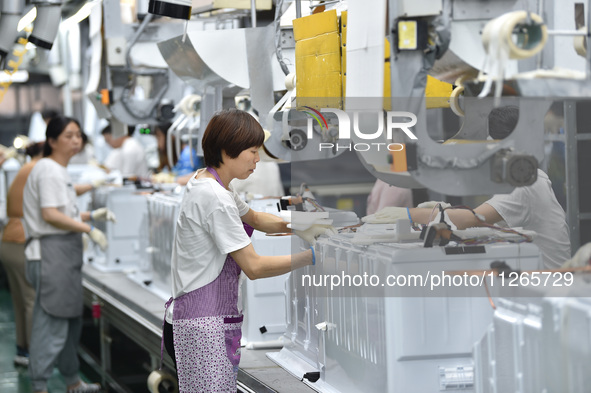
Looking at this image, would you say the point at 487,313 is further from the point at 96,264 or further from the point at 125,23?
the point at 96,264

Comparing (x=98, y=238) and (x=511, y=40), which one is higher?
(x=511, y=40)

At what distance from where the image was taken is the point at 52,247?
4.71 metres

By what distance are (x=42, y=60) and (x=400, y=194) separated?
33.6 ft

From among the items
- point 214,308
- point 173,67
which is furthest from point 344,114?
point 173,67

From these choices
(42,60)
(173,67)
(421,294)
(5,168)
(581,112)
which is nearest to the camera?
(421,294)

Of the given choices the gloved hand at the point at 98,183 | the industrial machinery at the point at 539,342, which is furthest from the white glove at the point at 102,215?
the industrial machinery at the point at 539,342

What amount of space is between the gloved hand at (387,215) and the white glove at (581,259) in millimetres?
491

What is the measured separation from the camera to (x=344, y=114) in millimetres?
2410

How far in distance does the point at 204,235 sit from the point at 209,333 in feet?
0.97

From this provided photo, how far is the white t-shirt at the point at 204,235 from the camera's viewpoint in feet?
7.91

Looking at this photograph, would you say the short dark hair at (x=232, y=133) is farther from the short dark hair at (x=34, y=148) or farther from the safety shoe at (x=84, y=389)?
the short dark hair at (x=34, y=148)

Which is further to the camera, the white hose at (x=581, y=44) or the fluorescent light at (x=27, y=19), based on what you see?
the fluorescent light at (x=27, y=19)

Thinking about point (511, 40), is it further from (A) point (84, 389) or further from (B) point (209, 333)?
(A) point (84, 389)

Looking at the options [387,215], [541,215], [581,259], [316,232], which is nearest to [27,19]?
[316,232]
